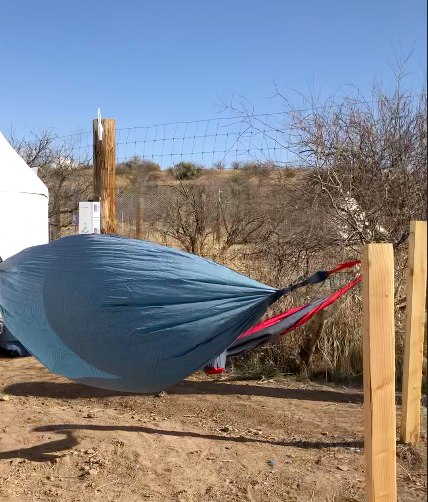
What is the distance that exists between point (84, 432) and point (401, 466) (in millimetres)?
2302

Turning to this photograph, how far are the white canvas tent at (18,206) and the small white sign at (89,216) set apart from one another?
43.3 inches

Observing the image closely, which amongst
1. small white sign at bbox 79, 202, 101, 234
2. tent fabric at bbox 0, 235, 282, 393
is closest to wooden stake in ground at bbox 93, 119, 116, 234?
small white sign at bbox 79, 202, 101, 234

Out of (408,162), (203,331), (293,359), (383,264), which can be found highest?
(408,162)

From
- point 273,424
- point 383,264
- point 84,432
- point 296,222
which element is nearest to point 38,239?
point 296,222

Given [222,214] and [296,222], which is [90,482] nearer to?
[296,222]

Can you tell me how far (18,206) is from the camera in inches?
305

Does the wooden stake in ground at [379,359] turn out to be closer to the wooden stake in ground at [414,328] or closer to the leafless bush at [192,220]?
the wooden stake in ground at [414,328]

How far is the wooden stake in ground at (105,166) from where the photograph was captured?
7223 millimetres

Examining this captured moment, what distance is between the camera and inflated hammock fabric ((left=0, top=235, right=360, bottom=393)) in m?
3.74

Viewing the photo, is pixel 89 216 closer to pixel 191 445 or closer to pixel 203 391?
pixel 203 391

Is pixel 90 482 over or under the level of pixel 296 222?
under

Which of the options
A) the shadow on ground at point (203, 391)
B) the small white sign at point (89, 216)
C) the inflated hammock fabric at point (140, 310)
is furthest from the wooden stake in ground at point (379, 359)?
the small white sign at point (89, 216)

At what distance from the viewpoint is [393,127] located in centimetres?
673

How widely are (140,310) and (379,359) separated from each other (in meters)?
1.64
